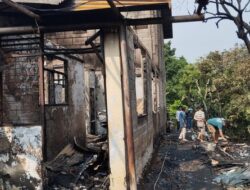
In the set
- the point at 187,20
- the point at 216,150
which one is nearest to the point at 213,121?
the point at 216,150

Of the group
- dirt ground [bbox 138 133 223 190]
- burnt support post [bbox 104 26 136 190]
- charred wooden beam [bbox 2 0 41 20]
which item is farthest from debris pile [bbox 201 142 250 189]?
charred wooden beam [bbox 2 0 41 20]

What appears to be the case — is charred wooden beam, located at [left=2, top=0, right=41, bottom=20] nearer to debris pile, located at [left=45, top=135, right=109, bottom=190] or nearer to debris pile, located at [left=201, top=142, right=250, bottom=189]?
debris pile, located at [left=45, top=135, right=109, bottom=190]

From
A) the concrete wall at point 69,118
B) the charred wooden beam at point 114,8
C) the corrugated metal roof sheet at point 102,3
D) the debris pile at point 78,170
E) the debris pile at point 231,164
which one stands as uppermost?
the corrugated metal roof sheet at point 102,3

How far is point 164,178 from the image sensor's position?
10.6m

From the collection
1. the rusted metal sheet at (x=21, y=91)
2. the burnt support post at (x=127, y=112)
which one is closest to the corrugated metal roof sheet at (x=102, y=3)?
the burnt support post at (x=127, y=112)

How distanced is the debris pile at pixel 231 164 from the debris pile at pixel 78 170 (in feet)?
9.83

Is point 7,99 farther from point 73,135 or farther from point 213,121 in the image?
point 213,121

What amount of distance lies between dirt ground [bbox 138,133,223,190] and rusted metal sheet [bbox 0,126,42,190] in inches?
96.4

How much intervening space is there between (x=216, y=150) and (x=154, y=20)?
7990 millimetres

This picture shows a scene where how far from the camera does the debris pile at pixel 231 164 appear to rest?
10078 millimetres

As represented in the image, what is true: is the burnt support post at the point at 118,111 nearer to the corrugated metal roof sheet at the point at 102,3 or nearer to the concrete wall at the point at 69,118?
the corrugated metal roof sheet at the point at 102,3

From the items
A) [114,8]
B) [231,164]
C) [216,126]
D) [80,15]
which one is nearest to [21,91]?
[80,15]

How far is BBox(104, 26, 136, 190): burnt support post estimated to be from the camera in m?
7.90

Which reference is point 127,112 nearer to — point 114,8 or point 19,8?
point 114,8
